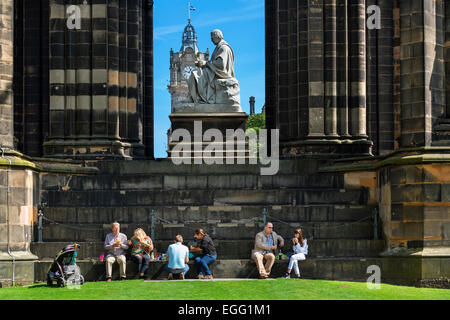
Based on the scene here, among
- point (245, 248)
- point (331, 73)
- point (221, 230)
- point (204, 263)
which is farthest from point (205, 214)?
point (331, 73)

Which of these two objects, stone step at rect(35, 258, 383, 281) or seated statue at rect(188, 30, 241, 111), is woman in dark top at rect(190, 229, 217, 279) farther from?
seated statue at rect(188, 30, 241, 111)

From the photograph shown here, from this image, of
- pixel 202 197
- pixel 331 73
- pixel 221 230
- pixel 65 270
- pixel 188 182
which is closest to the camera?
pixel 65 270

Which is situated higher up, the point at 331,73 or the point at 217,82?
the point at 331,73

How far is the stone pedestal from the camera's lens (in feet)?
96.7

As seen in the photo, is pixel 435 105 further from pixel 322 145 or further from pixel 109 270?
pixel 109 270

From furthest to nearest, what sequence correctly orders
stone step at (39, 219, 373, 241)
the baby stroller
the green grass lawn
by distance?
stone step at (39, 219, 373, 241) → the baby stroller → the green grass lawn

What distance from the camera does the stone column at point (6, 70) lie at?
24.3m

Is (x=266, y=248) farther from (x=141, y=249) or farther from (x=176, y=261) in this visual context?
(x=141, y=249)

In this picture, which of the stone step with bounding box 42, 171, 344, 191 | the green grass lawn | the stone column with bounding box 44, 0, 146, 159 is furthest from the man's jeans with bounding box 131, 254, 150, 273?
the stone column with bounding box 44, 0, 146, 159

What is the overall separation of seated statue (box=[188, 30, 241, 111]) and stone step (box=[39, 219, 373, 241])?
6.91 m

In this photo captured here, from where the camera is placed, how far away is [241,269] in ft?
72.6

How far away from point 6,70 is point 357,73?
38.4ft

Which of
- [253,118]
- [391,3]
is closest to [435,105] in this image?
[391,3]
